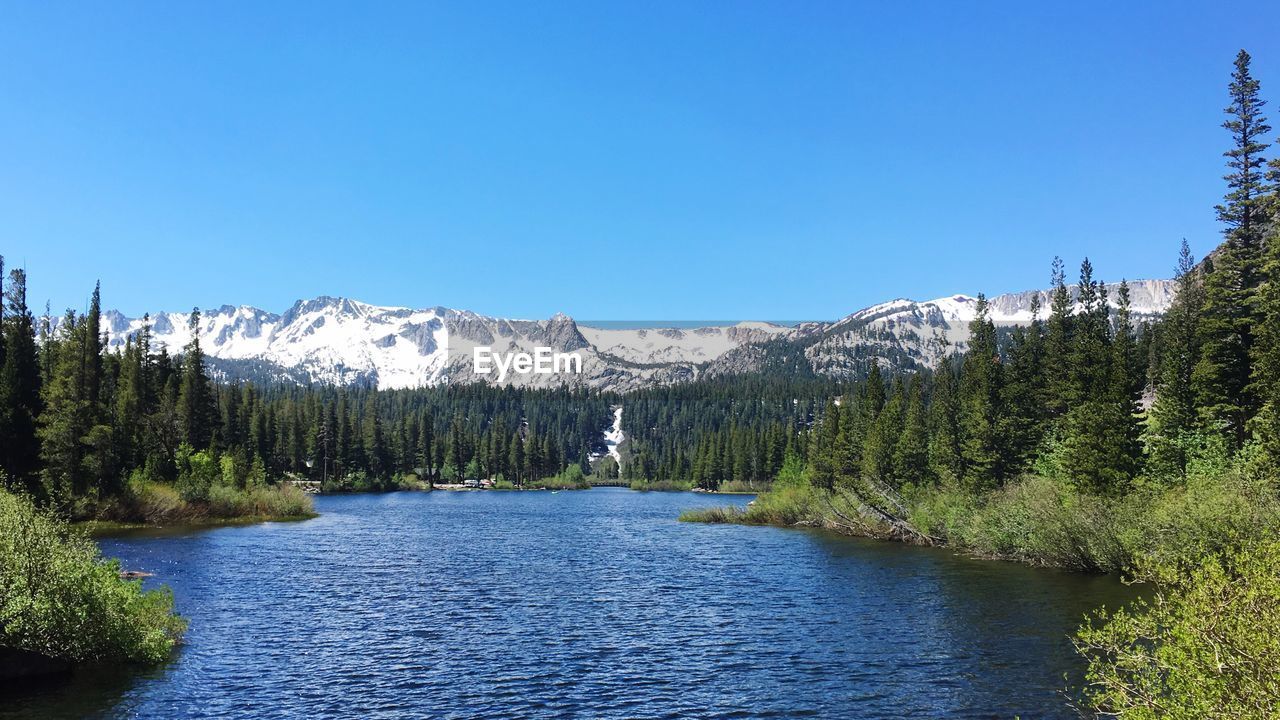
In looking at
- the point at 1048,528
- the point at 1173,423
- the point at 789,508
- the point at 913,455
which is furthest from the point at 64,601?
the point at 789,508

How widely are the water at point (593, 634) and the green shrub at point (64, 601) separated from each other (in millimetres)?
1317

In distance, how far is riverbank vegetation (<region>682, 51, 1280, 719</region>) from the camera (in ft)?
61.6

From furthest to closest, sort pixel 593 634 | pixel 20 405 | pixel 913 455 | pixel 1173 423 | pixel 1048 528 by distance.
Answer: pixel 913 455 < pixel 20 405 < pixel 1173 423 < pixel 1048 528 < pixel 593 634

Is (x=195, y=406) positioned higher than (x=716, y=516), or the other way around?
(x=195, y=406)

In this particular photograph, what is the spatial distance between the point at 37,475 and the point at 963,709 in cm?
8839

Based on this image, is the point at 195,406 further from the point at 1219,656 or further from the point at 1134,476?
the point at 1219,656

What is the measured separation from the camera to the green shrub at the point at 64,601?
30.2 m

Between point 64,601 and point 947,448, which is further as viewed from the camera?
point 947,448

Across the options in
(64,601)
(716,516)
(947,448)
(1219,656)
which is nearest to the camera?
(1219,656)

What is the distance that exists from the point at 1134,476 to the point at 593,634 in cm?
4687

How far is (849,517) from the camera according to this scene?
325ft

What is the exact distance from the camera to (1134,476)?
67.2 metres

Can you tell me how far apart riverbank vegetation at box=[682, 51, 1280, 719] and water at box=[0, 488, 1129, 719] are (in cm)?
440

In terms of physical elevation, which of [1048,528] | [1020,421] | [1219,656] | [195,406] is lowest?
[1048,528]
